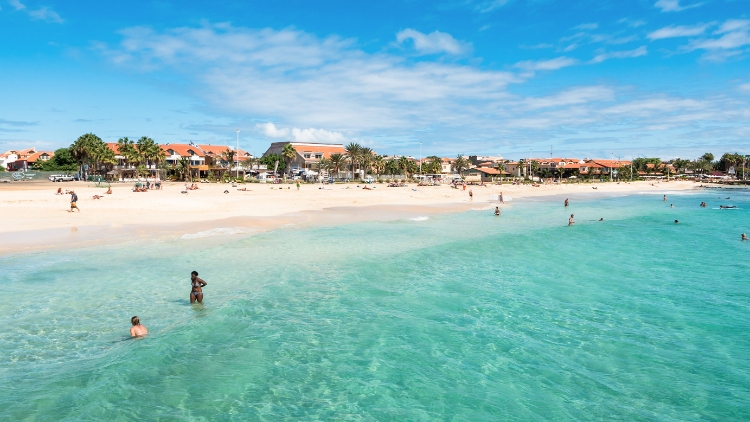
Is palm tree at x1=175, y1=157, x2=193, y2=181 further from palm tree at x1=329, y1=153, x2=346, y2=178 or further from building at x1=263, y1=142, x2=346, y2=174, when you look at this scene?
palm tree at x1=329, y1=153, x2=346, y2=178

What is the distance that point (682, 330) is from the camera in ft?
41.8

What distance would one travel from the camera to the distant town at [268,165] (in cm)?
7906

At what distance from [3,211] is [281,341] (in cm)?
3221

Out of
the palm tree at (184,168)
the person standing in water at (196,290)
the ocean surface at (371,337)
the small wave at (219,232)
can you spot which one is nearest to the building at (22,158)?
the palm tree at (184,168)

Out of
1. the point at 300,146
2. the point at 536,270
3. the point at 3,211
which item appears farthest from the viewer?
the point at 300,146

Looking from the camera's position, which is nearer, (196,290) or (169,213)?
(196,290)

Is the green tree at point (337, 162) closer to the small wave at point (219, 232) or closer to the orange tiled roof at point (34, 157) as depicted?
the small wave at point (219, 232)

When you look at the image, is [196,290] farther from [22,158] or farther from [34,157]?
[22,158]

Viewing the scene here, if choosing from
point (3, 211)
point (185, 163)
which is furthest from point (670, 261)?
point (185, 163)

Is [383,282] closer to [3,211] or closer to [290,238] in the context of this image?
[290,238]

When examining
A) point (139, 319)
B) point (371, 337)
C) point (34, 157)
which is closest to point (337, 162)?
point (34, 157)

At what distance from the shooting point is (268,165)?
108438 mm

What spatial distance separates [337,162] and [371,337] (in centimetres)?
8387

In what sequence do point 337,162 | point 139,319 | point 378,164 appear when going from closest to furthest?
point 139,319, point 337,162, point 378,164
